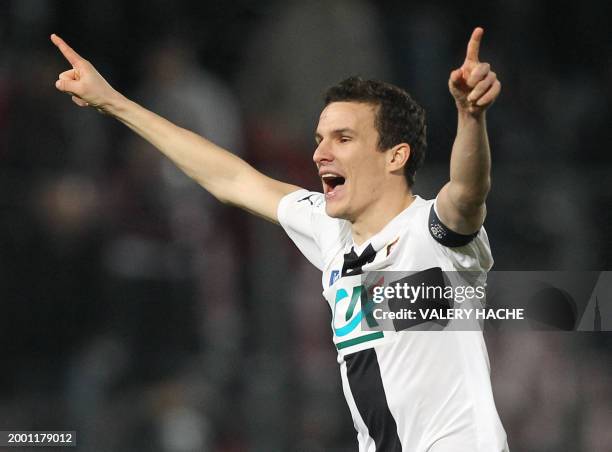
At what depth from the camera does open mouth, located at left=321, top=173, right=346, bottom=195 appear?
4527 millimetres

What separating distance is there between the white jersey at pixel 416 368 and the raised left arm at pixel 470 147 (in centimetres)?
14

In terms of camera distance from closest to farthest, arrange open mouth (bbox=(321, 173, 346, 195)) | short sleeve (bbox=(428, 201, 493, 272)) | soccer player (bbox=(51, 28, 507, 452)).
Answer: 1. soccer player (bbox=(51, 28, 507, 452))
2. short sleeve (bbox=(428, 201, 493, 272))
3. open mouth (bbox=(321, 173, 346, 195))

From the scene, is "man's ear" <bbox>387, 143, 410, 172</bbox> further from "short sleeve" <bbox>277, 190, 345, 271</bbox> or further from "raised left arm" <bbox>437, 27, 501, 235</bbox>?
"raised left arm" <bbox>437, 27, 501, 235</bbox>

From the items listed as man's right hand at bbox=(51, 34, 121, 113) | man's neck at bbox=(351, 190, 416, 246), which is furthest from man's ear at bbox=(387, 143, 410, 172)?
man's right hand at bbox=(51, 34, 121, 113)

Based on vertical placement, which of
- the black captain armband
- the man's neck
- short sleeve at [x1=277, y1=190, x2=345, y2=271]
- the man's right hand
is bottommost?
the black captain armband

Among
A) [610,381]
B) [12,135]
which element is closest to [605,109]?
[610,381]

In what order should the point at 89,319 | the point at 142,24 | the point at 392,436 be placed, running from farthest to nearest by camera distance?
1. the point at 142,24
2. the point at 89,319
3. the point at 392,436

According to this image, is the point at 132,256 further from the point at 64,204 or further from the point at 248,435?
the point at 248,435

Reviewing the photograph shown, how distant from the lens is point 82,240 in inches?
299

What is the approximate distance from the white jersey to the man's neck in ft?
0.23

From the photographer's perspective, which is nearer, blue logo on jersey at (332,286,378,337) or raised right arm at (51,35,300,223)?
blue logo on jersey at (332,286,378,337)

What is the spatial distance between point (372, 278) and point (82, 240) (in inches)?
148

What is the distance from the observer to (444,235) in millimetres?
3967

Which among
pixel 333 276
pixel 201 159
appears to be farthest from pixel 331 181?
pixel 201 159
